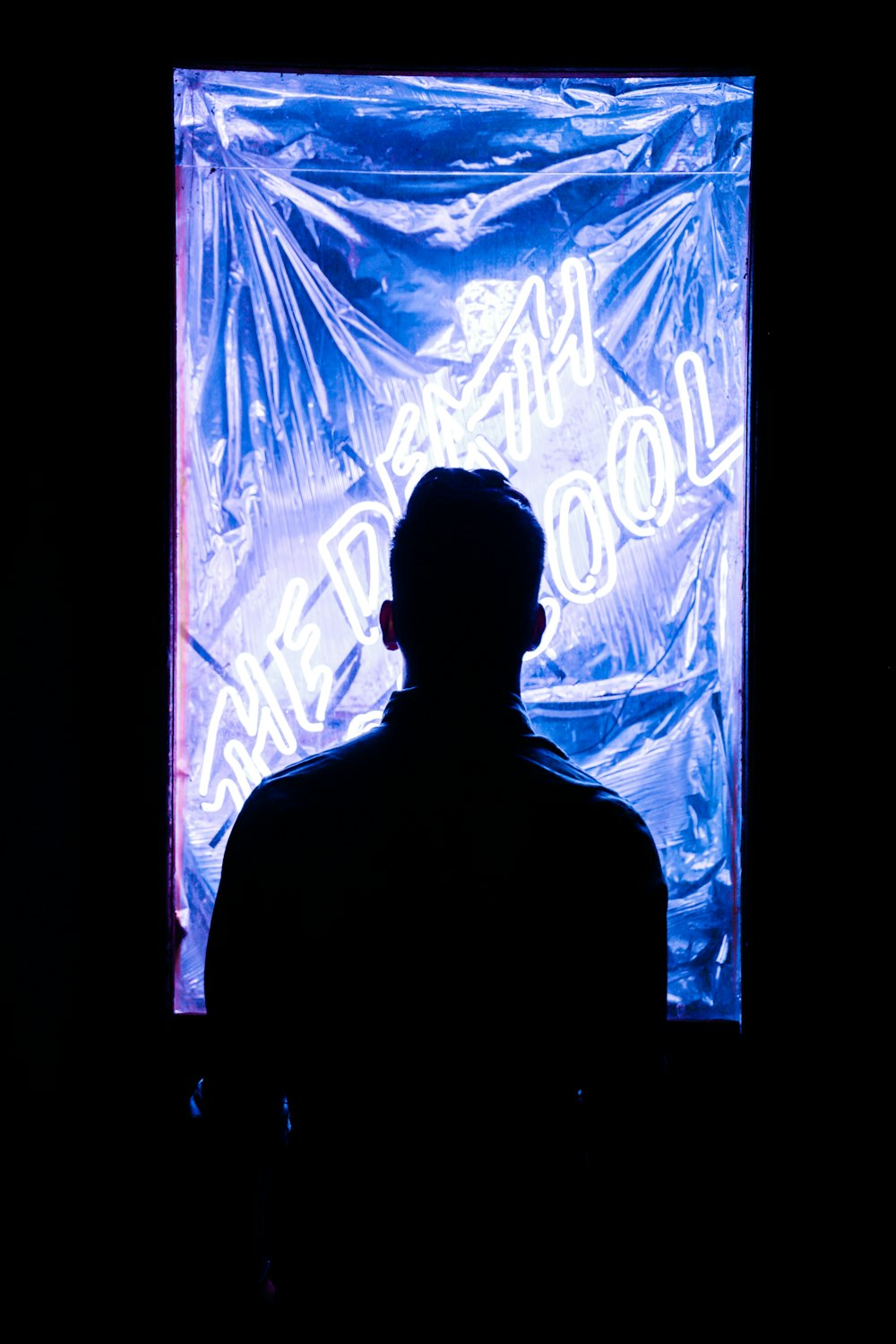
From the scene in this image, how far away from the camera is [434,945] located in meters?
1.40

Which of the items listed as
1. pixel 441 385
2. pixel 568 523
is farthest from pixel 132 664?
pixel 568 523

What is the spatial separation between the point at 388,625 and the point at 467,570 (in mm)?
211

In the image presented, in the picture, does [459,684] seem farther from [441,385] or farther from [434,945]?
[441,385]

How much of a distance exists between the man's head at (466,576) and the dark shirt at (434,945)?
100mm

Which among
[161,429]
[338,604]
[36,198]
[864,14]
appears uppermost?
[864,14]

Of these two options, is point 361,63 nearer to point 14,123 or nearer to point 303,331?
point 303,331

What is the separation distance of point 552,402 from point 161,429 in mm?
1030

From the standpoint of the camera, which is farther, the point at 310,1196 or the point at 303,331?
the point at 303,331

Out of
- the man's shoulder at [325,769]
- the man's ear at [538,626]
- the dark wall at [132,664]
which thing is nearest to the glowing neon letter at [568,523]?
the dark wall at [132,664]

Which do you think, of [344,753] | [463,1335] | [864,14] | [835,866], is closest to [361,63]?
[864,14]

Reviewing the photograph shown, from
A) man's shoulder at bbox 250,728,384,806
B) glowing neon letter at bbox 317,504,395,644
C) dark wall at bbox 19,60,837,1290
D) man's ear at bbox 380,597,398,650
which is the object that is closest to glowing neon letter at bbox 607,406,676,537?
dark wall at bbox 19,60,837,1290

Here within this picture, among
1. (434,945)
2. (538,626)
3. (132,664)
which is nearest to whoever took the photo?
(434,945)

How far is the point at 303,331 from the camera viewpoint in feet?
7.62

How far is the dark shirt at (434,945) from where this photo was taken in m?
1.40
